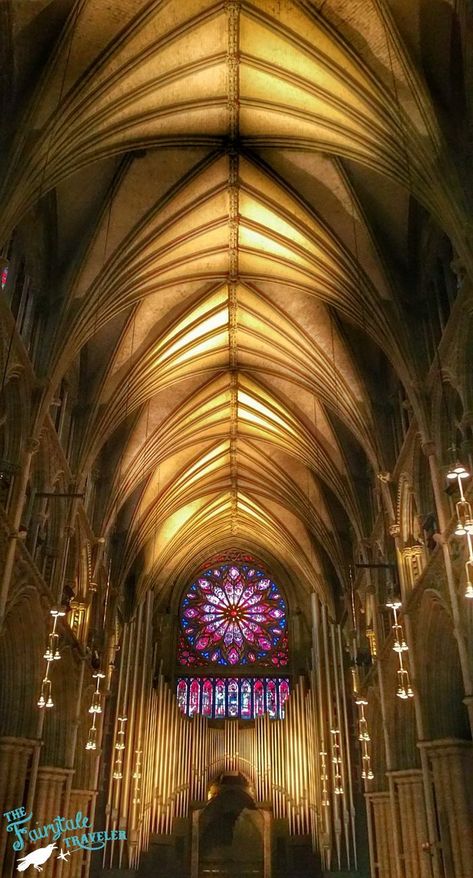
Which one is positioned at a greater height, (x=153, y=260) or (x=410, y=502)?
(x=153, y=260)

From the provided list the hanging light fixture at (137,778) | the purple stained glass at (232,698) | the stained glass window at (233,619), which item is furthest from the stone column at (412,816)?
the stained glass window at (233,619)

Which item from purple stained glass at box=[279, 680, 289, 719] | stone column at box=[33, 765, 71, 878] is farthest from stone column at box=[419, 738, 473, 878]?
purple stained glass at box=[279, 680, 289, 719]

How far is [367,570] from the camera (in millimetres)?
23344

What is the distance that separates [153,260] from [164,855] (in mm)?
21691

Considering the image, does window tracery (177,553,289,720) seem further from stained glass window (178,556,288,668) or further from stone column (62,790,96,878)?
stone column (62,790,96,878)

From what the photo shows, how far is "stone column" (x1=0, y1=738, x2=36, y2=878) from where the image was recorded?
52.7 feet

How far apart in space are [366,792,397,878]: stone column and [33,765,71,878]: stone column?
8690mm

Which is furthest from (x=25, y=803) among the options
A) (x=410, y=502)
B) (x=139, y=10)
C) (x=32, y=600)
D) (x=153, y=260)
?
(x=139, y=10)

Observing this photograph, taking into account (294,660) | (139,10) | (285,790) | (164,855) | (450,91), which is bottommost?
(164,855)

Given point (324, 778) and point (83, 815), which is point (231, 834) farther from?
point (83, 815)

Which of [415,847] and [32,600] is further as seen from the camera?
[415,847]

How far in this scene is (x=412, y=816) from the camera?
19266 mm

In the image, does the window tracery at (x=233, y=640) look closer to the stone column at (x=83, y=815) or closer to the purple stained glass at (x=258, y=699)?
the purple stained glass at (x=258, y=699)

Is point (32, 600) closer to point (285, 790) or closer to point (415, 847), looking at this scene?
point (415, 847)
